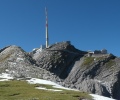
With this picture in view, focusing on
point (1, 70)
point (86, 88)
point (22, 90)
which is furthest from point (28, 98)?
point (86, 88)

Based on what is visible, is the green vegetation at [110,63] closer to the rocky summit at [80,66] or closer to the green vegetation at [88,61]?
the rocky summit at [80,66]

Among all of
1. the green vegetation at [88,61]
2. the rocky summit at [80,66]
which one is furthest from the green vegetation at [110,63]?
the green vegetation at [88,61]

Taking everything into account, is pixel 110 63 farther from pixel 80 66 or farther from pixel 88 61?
pixel 80 66

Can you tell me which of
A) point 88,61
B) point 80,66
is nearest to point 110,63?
point 88,61

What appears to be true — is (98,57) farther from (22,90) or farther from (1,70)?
(22,90)

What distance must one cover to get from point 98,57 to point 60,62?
15.3 m

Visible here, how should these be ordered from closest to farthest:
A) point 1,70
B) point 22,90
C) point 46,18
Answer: point 22,90, point 1,70, point 46,18

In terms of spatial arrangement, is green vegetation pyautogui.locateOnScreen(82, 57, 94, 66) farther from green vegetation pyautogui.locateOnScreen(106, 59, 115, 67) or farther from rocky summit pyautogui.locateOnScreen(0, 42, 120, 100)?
green vegetation pyautogui.locateOnScreen(106, 59, 115, 67)

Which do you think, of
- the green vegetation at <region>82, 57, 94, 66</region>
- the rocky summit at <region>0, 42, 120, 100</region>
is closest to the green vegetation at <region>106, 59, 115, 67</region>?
the rocky summit at <region>0, 42, 120, 100</region>

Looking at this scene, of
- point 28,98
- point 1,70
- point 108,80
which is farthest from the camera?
point 108,80

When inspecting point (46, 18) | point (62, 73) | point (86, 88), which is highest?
point (46, 18)

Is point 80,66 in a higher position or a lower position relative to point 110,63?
lower

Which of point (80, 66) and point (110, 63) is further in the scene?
point (80, 66)

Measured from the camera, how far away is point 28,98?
37.9 meters
